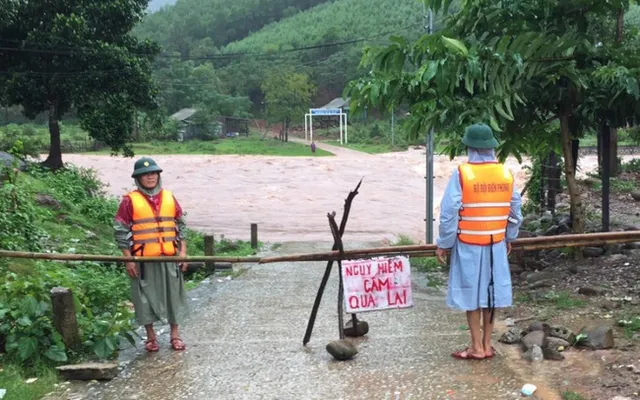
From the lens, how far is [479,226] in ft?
16.5

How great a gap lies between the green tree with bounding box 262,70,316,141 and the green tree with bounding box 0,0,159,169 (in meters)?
55.7

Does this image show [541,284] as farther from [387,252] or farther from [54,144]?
[54,144]

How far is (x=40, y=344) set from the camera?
5.45 metres

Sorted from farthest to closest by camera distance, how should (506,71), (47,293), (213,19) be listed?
(213,19) < (506,71) < (47,293)

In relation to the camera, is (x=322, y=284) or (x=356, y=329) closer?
(x=322, y=284)

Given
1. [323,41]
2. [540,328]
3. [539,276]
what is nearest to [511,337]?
[540,328]

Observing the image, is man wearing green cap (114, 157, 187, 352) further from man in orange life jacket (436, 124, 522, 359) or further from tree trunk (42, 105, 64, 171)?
tree trunk (42, 105, 64, 171)

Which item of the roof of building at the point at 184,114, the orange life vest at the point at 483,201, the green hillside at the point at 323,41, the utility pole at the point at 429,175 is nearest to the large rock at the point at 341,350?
the orange life vest at the point at 483,201

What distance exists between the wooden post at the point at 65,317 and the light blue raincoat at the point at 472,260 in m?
2.97

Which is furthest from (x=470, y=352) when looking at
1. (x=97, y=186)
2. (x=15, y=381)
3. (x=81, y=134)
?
(x=81, y=134)

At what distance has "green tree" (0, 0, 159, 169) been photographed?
2152 centimetres

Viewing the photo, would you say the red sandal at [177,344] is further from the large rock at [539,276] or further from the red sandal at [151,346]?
the large rock at [539,276]

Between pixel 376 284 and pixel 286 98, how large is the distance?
75471mm

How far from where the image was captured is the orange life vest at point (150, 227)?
→ 5605 millimetres
